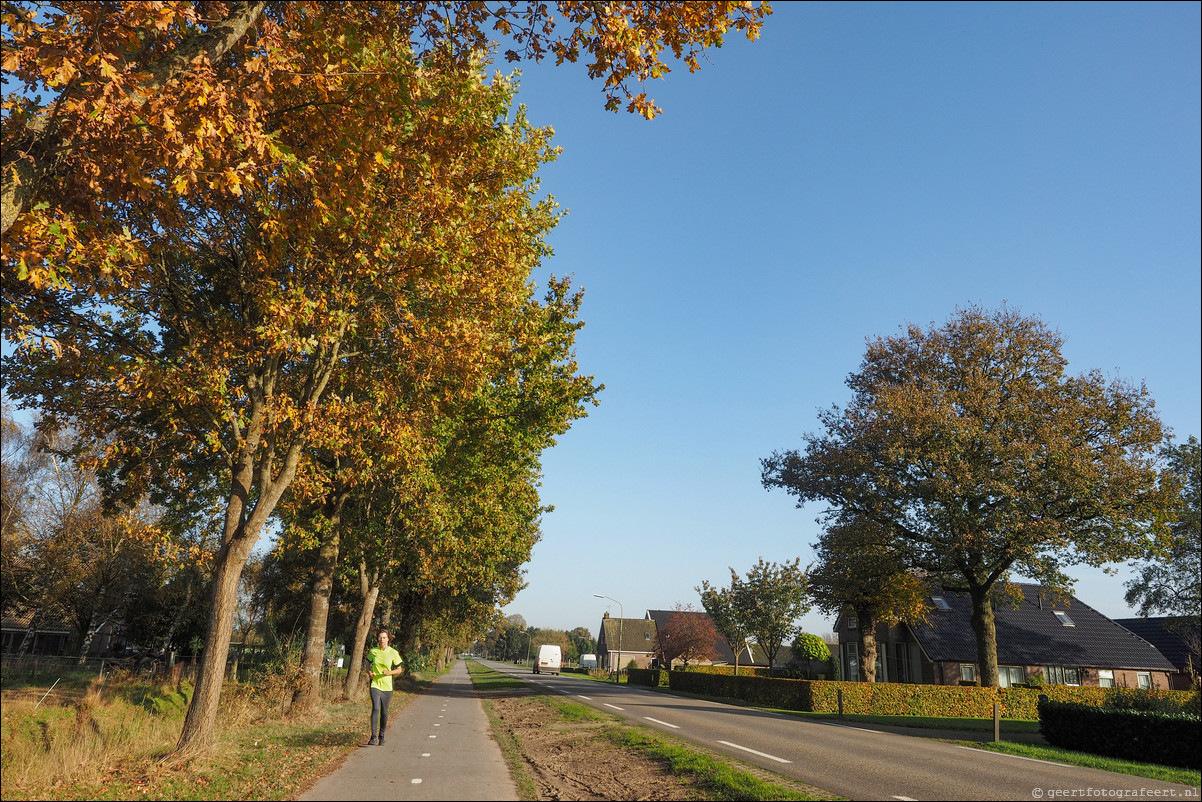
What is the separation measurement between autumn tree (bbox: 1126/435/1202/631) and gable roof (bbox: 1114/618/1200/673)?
74cm

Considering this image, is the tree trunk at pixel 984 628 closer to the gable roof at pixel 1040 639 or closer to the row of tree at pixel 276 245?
the gable roof at pixel 1040 639

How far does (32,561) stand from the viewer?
3384 centimetres

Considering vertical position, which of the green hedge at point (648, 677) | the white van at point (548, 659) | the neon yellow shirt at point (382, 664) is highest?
the neon yellow shirt at point (382, 664)

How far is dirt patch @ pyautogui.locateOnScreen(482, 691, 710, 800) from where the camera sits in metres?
8.72

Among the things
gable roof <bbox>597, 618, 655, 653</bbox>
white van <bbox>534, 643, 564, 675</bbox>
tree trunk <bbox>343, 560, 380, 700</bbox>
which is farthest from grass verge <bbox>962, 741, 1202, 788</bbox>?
gable roof <bbox>597, 618, 655, 653</bbox>

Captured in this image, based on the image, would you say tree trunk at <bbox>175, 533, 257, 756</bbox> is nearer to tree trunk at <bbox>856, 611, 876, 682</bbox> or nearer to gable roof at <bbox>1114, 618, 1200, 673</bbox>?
tree trunk at <bbox>856, 611, 876, 682</bbox>

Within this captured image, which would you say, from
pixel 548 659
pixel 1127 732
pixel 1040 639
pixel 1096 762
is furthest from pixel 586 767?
pixel 548 659

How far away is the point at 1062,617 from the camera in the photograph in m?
44.2

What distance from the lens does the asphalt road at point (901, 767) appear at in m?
9.33

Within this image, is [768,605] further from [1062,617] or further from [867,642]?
[1062,617]

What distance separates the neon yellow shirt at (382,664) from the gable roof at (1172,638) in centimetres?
5116

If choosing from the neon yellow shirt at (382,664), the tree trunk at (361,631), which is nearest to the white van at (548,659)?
the tree trunk at (361,631)

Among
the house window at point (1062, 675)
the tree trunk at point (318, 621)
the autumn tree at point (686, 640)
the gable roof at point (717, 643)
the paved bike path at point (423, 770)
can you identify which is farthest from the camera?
the gable roof at point (717, 643)

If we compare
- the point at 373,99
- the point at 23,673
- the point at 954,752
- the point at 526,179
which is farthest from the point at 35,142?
the point at 23,673
